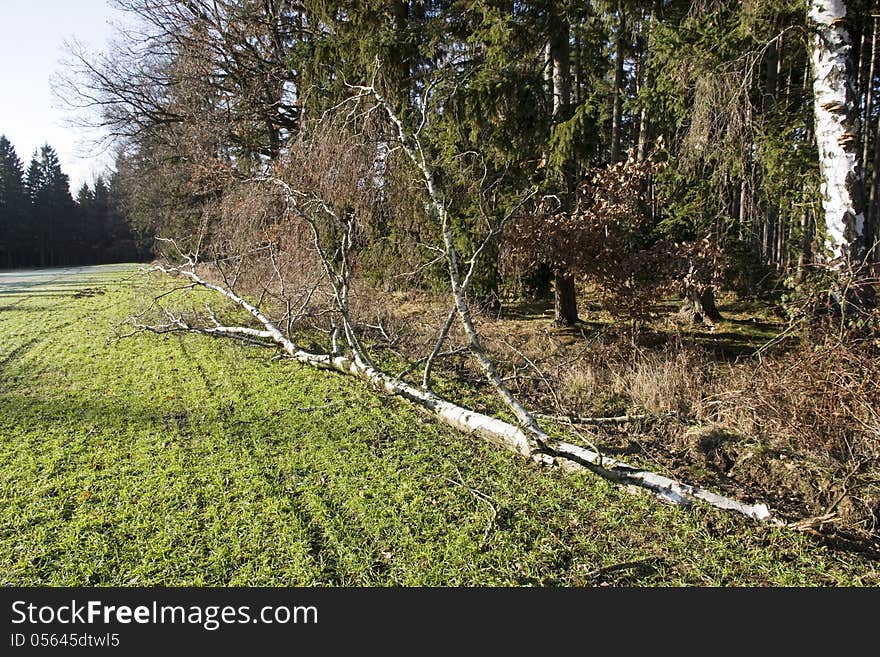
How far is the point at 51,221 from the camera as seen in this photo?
42.9m

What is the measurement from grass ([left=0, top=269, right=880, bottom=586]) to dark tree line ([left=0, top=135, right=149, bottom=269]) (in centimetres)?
4008

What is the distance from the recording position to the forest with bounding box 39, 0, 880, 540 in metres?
4.07

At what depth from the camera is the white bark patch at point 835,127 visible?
4.94 metres

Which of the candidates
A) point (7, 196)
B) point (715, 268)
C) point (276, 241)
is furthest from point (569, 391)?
point (7, 196)

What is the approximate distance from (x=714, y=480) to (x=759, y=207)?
232 inches

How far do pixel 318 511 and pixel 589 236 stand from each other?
505cm

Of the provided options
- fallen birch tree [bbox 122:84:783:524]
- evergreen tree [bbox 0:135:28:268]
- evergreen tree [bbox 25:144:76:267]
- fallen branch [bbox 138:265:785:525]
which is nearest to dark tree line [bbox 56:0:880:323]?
fallen birch tree [bbox 122:84:783:524]

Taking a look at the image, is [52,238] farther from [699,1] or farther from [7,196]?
[699,1]

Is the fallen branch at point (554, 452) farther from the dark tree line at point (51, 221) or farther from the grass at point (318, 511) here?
the dark tree line at point (51, 221)

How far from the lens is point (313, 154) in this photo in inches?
293

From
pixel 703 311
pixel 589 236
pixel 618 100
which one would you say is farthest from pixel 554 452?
pixel 618 100

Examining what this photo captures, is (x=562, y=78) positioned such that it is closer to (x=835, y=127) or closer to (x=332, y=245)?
(x=835, y=127)

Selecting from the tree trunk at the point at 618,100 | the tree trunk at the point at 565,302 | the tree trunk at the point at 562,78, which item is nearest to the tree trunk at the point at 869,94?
the tree trunk at the point at 618,100

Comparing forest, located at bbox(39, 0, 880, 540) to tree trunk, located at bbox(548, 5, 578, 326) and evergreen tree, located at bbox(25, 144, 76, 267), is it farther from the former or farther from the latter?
evergreen tree, located at bbox(25, 144, 76, 267)
